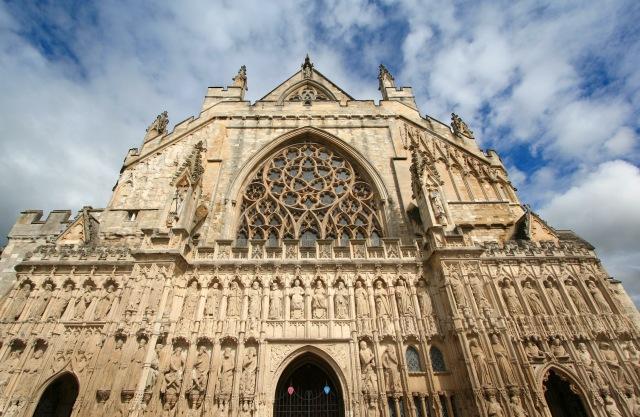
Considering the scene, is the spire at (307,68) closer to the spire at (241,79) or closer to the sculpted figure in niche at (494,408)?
the spire at (241,79)

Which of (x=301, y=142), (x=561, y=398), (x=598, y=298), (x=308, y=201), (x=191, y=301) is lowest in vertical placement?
(x=561, y=398)

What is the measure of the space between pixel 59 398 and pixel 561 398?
44.9 feet

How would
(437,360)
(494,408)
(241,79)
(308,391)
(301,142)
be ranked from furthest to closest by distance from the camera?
(241,79)
(301,142)
(308,391)
(437,360)
(494,408)

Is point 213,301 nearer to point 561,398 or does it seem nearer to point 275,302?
point 275,302

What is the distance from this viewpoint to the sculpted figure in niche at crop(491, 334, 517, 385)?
7.79 m

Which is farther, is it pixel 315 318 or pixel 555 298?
pixel 555 298

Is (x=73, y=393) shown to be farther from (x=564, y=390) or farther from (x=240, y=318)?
(x=564, y=390)

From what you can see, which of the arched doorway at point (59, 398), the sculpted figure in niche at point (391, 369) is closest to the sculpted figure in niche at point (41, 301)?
the arched doorway at point (59, 398)

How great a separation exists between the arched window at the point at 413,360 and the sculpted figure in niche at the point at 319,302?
248cm

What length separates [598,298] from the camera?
9562 millimetres

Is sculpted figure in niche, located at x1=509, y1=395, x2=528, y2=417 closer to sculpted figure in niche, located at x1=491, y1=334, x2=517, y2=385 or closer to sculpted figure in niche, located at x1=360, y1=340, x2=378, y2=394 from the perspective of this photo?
sculpted figure in niche, located at x1=491, y1=334, x2=517, y2=385

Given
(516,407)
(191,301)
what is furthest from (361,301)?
(191,301)

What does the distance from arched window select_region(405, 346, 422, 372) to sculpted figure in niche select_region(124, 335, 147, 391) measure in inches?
267

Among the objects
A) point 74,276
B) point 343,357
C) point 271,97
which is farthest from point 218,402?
point 271,97
